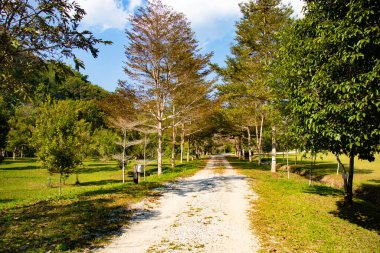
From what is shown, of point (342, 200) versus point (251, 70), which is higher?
point (251, 70)

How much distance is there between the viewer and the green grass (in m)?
7.12

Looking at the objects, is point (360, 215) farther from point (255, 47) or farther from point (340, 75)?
point (255, 47)

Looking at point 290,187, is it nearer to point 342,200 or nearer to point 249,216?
point 342,200

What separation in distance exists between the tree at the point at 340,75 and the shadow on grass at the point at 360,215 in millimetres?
3555

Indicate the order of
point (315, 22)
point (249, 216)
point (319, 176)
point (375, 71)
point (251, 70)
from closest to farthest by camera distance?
point (375, 71)
point (315, 22)
point (249, 216)
point (251, 70)
point (319, 176)

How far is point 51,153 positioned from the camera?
20.8 meters

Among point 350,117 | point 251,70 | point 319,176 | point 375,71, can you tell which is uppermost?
point 251,70

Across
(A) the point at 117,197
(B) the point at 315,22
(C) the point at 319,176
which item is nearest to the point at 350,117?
(B) the point at 315,22

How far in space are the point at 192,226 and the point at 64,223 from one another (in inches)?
160

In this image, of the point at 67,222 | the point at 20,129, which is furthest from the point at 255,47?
the point at 20,129

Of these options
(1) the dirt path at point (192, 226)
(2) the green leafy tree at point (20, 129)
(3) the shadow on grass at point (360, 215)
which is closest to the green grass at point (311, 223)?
(3) the shadow on grass at point (360, 215)

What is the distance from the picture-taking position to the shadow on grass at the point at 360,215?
9.93 meters

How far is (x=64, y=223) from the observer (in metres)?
7.95

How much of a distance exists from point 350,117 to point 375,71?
123cm
